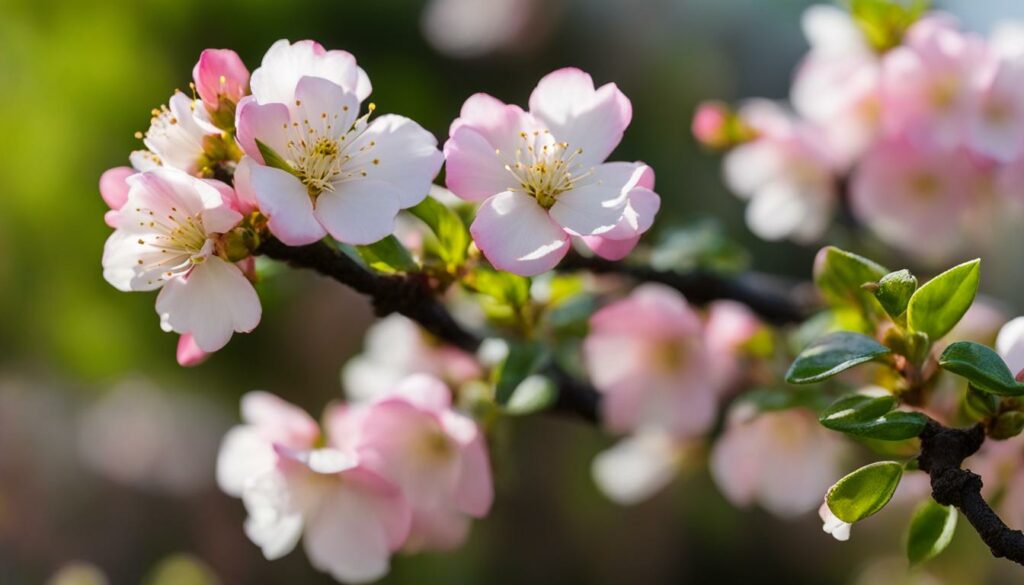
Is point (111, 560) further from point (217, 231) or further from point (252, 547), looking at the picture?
point (217, 231)

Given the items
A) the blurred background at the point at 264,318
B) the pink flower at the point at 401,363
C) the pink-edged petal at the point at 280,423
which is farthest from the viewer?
the blurred background at the point at 264,318

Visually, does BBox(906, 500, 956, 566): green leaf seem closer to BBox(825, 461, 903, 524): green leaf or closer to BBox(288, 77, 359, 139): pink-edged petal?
BBox(825, 461, 903, 524): green leaf

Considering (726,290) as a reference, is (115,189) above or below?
above

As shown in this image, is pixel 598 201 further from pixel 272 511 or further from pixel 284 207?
pixel 272 511

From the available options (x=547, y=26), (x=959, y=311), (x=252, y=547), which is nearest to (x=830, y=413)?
(x=959, y=311)

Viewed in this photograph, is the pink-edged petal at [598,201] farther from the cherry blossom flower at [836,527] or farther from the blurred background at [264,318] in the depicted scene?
the blurred background at [264,318]

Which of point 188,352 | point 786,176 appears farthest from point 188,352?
point 786,176

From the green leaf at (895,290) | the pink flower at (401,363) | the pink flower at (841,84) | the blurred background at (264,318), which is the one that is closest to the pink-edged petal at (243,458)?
the pink flower at (401,363)
